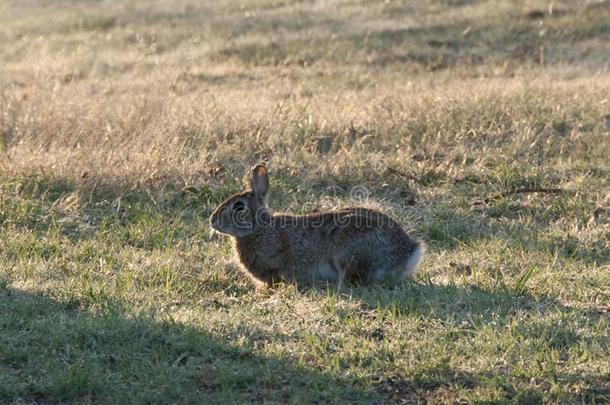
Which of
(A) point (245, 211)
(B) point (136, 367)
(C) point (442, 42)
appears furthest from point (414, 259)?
(C) point (442, 42)

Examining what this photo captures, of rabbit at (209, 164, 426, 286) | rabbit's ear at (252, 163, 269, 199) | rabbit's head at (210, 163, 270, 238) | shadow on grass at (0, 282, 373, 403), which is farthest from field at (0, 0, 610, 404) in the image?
rabbit's ear at (252, 163, 269, 199)

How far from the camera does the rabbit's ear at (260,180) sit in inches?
266

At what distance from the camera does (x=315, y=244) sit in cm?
660

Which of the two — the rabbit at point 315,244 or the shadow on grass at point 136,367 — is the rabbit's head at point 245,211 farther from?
the shadow on grass at point 136,367

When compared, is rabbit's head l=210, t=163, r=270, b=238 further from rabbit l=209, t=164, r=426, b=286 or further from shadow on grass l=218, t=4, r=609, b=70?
shadow on grass l=218, t=4, r=609, b=70

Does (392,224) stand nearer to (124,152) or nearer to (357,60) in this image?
(124,152)

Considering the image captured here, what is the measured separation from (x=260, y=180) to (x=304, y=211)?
1582 mm

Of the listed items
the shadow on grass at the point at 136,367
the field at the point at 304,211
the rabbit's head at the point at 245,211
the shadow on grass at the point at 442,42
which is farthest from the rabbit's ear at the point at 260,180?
the shadow on grass at the point at 442,42

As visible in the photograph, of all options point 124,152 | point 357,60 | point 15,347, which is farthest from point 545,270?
point 357,60

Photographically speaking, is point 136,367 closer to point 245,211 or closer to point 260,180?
point 245,211

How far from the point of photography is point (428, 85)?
44.5ft

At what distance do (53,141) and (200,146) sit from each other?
58.8 inches

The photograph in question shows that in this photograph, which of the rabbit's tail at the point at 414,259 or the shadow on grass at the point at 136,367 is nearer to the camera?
the shadow on grass at the point at 136,367

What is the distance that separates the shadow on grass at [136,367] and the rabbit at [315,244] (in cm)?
112
